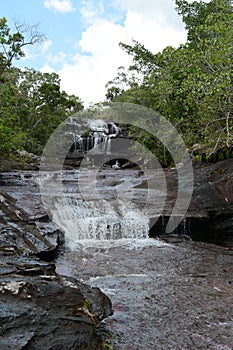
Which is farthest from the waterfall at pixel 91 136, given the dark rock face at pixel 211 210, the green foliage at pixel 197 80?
the dark rock face at pixel 211 210

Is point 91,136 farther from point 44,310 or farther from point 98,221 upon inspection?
point 44,310

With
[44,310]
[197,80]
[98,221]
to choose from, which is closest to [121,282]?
[44,310]

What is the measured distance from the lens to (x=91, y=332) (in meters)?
3.06

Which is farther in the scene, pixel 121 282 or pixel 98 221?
pixel 98 221

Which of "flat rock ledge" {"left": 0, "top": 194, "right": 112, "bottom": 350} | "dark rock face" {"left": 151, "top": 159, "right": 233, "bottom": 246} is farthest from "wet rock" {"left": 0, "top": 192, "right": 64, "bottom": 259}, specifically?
"dark rock face" {"left": 151, "top": 159, "right": 233, "bottom": 246}

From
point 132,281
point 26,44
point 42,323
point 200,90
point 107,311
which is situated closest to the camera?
point 42,323

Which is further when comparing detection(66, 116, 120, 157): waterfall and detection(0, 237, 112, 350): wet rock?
detection(66, 116, 120, 157): waterfall

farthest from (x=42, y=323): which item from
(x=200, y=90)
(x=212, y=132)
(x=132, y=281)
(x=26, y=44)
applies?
(x=26, y=44)

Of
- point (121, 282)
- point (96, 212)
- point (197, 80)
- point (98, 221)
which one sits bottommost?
point (121, 282)

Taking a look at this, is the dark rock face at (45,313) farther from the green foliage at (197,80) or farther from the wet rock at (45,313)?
the green foliage at (197,80)

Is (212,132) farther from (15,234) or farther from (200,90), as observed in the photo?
(15,234)

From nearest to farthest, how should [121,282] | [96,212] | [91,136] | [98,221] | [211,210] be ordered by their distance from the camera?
[121,282] → [98,221] → [211,210] → [96,212] → [91,136]

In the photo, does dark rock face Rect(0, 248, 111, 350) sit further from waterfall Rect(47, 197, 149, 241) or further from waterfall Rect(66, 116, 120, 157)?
waterfall Rect(66, 116, 120, 157)

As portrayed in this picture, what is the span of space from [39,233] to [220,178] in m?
6.49
